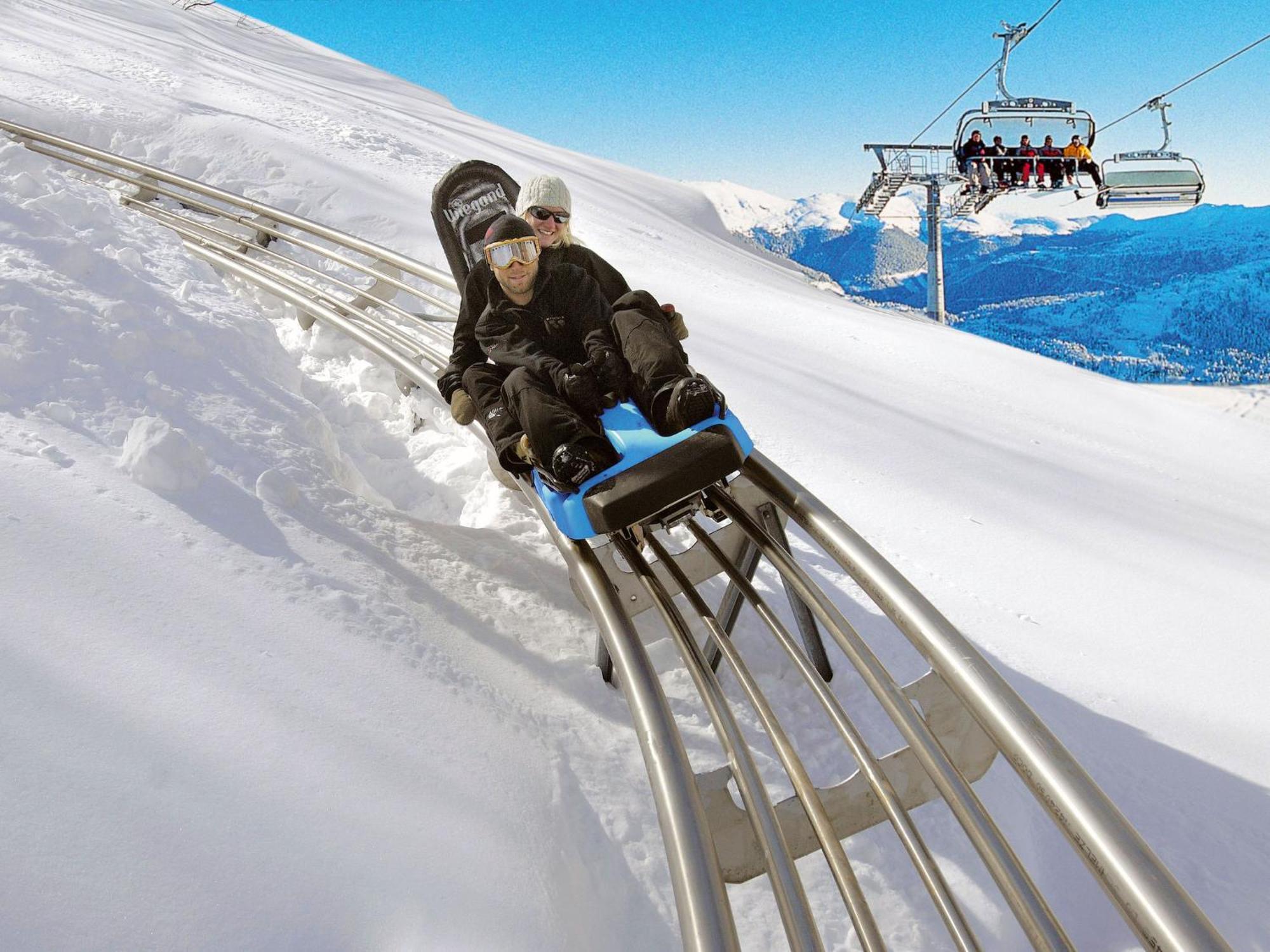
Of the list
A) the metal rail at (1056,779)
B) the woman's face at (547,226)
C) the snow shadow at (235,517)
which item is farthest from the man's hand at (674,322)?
the snow shadow at (235,517)

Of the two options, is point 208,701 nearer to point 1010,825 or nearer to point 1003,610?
point 1010,825

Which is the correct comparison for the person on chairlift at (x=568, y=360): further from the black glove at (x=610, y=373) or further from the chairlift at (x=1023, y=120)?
the chairlift at (x=1023, y=120)

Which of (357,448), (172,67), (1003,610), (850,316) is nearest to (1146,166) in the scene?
(850,316)

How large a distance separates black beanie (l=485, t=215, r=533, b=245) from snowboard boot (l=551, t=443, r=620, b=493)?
34.6 inches

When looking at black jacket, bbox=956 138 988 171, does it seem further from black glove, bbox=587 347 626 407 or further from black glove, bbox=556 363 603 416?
black glove, bbox=556 363 603 416

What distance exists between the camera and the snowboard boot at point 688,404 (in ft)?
7.69

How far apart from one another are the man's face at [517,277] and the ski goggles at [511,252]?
0.04ft

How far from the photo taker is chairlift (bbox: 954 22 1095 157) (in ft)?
41.0

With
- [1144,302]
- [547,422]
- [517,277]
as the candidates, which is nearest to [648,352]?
[547,422]

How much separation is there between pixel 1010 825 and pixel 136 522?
105 inches

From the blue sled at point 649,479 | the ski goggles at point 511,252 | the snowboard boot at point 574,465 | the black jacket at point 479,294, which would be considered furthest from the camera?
the black jacket at point 479,294

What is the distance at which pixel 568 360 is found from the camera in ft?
9.49

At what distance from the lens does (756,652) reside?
9.45 ft

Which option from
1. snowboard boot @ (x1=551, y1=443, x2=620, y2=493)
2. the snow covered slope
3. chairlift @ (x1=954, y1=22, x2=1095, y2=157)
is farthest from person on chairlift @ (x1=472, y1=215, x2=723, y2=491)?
chairlift @ (x1=954, y1=22, x2=1095, y2=157)
